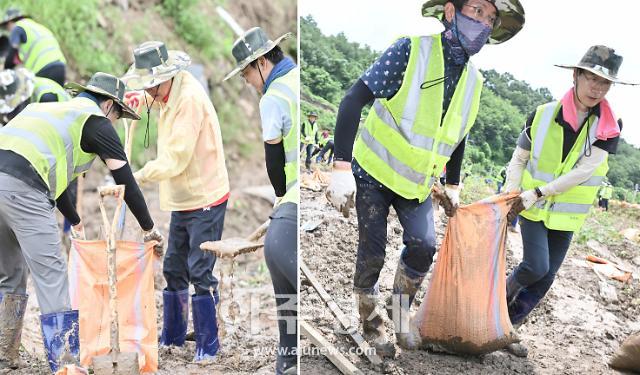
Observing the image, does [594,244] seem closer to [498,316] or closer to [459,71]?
Answer: [498,316]

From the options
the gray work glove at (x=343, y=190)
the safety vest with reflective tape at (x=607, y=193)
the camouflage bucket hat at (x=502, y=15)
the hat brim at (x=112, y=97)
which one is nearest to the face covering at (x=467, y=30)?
the camouflage bucket hat at (x=502, y=15)

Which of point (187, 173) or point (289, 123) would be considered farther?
point (187, 173)

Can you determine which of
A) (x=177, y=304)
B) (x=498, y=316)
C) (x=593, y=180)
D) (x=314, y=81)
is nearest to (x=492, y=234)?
(x=498, y=316)

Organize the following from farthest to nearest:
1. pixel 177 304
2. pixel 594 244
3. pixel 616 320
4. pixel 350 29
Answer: pixel 594 244 < pixel 616 320 < pixel 177 304 < pixel 350 29

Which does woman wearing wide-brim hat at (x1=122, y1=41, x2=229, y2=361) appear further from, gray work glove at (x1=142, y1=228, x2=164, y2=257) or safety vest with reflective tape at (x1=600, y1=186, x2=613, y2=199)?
safety vest with reflective tape at (x1=600, y1=186, x2=613, y2=199)

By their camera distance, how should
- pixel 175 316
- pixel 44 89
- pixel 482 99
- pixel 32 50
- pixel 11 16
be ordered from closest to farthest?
pixel 175 316, pixel 482 99, pixel 44 89, pixel 32 50, pixel 11 16

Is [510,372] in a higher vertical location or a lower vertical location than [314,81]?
lower

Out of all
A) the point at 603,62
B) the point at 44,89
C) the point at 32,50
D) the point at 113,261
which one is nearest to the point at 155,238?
the point at 113,261

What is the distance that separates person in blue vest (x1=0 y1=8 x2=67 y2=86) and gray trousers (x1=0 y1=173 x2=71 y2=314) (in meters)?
1.39

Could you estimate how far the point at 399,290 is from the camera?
10.9 ft

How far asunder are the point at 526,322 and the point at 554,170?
98 centimetres

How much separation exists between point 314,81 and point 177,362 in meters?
1.59

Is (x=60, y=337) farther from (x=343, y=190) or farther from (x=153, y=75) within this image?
(x=343, y=190)

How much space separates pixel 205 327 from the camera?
3.77 m
